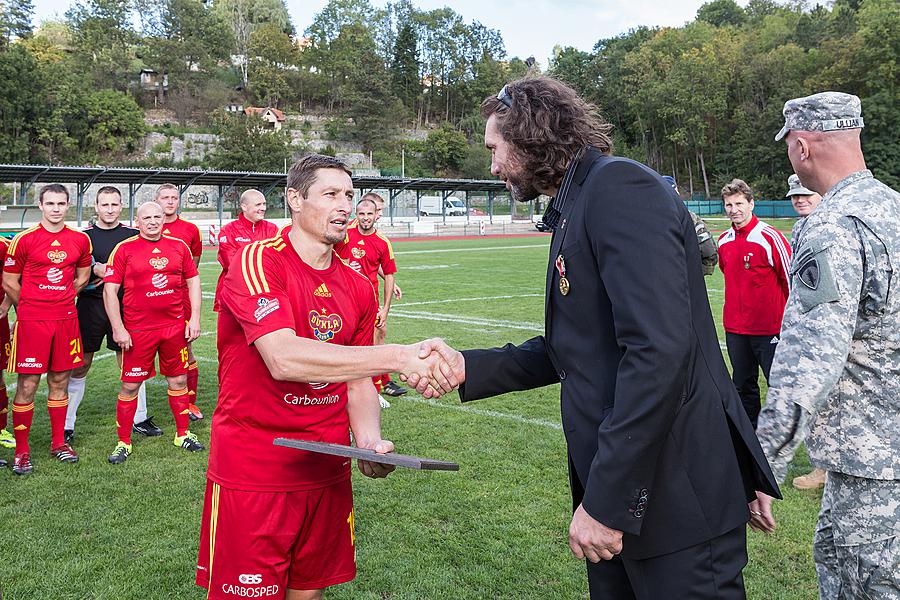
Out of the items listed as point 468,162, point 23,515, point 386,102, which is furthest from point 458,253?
point 386,102

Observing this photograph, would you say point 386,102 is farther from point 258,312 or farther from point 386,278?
point 258,312

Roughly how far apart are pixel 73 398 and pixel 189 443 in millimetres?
1552

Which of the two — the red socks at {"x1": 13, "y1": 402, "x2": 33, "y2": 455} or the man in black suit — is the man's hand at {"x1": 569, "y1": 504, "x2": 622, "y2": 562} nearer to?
the man in black suit

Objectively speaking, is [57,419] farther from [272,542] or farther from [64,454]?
[272,542]

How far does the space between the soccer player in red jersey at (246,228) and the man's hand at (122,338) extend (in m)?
2.32

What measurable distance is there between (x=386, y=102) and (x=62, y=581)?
317ft

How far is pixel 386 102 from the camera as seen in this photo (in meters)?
96.6

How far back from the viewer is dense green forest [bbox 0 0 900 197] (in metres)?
69.3

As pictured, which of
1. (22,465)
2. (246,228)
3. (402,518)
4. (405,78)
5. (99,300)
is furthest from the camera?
(405,78)

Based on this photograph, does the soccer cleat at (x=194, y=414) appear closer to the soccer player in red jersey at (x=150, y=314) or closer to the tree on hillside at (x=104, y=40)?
the soccer player in red jersey at (x=150, y=314)

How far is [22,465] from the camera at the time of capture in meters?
6.55

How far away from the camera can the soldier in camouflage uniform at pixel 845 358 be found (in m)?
2.39

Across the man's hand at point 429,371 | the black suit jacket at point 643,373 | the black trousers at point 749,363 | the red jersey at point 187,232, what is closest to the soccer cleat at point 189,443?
the red jersey at point 187,232

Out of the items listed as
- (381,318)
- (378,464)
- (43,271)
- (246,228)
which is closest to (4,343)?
(43,271)
